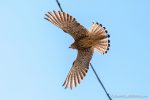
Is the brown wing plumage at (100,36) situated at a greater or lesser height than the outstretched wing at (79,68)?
greater

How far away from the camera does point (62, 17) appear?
22.4ft

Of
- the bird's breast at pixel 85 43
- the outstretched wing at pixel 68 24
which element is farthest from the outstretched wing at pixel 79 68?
the outstretched wing at pixel 68 24

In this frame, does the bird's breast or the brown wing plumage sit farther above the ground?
the brown wing plumage

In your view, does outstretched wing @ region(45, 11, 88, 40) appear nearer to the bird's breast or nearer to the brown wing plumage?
the bird's breast

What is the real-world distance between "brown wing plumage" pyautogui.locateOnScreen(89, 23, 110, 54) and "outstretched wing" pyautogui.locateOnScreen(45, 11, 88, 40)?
223 millimetres

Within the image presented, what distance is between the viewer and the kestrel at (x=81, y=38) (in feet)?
21.9

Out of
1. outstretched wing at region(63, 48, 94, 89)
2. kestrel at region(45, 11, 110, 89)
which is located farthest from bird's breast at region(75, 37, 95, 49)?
outstretched wing at region(63, 48, 94, 89)

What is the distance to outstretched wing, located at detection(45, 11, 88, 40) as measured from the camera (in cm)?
666

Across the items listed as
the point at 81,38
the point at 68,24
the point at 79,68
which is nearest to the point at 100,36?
the point at 81,38

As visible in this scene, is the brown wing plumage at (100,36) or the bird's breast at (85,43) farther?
the brown wing plumage at (100,36)

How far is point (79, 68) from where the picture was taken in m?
8.02

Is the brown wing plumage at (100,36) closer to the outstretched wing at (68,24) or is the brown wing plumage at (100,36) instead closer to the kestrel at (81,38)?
the kestrel at (81,38)

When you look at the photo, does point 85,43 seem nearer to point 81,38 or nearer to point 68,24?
point 81,38

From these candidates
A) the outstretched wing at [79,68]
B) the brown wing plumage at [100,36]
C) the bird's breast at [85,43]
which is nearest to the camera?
the bird's breast at [85,43]
